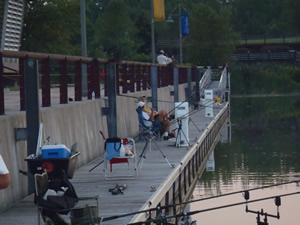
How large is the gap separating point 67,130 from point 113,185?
236 centimetres

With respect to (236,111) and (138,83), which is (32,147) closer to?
(138,83)

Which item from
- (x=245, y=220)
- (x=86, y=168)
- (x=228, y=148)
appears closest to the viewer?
(x=86, y=168)

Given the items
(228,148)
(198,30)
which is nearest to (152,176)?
(228,148)

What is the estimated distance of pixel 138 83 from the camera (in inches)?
1236

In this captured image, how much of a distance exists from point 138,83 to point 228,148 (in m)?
8.16

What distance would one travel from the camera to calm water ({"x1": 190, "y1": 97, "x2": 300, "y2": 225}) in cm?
2159

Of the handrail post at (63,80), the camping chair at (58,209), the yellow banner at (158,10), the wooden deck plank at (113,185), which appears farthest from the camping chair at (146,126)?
the yellow banner at (158,10)

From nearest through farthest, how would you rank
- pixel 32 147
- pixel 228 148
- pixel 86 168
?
pixel 32 147
pixel 86 168
pixel 228 148

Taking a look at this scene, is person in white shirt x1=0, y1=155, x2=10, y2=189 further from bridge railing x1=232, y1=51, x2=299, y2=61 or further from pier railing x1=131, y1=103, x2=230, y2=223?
bridge railing x1=232, y1=51, x2=299, y2=61

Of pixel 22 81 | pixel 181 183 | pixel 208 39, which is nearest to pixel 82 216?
pixel 22 81

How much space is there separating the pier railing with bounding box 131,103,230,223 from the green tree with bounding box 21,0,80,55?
30.4 metres

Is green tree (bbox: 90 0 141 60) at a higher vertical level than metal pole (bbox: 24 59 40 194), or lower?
higher

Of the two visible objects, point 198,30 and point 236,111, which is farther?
point 198,30

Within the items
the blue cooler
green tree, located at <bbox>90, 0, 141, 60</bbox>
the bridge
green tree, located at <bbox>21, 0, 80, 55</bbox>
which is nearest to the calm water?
the bridge
